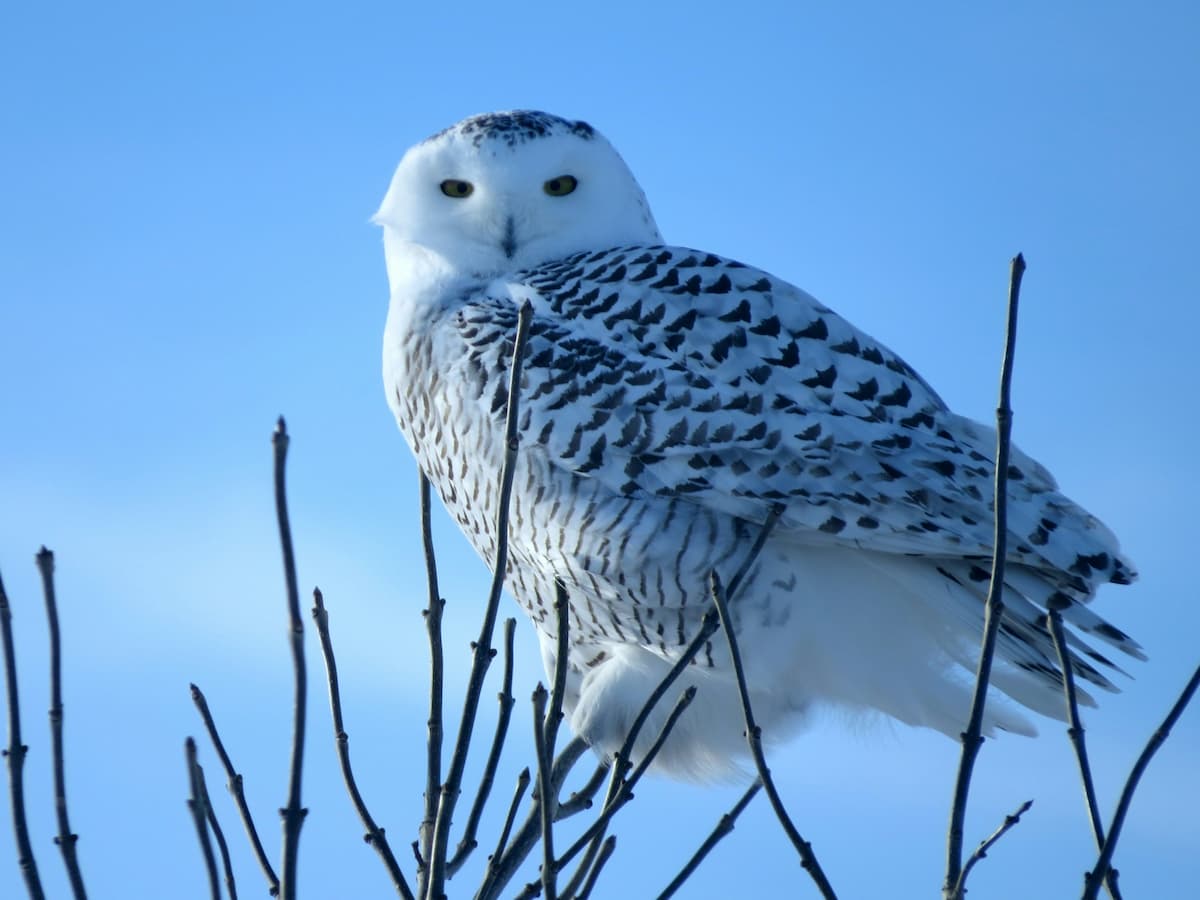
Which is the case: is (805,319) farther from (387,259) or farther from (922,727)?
(387,259)

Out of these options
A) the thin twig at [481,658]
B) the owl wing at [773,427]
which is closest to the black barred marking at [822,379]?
the owl wing at [773,427]

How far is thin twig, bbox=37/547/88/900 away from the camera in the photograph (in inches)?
65.5

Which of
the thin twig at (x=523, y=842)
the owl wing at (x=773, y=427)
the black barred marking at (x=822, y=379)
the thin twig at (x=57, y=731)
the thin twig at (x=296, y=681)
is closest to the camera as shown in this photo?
the thin twig at (x=296, y=681)

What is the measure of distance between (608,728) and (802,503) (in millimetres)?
643

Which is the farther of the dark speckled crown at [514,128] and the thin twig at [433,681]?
the dark speckled crown at [514,128]

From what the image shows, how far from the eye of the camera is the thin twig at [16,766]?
1735mm

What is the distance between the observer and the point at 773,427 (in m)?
3.00

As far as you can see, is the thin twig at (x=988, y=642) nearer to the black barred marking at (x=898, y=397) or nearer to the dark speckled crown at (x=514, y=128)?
the black barred marking at (x=898, y=397)

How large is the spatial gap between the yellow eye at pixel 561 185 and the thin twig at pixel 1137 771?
85.2 inches

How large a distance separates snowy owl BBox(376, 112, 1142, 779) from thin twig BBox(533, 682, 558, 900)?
0.92 m

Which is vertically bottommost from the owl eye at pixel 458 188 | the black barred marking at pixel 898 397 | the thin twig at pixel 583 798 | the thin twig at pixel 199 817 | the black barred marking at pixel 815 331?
the thin twig at pixel 583 798

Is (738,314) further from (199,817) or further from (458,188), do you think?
(199,817)

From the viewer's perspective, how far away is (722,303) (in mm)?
3205

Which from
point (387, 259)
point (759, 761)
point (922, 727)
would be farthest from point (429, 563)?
point (387, 259)
